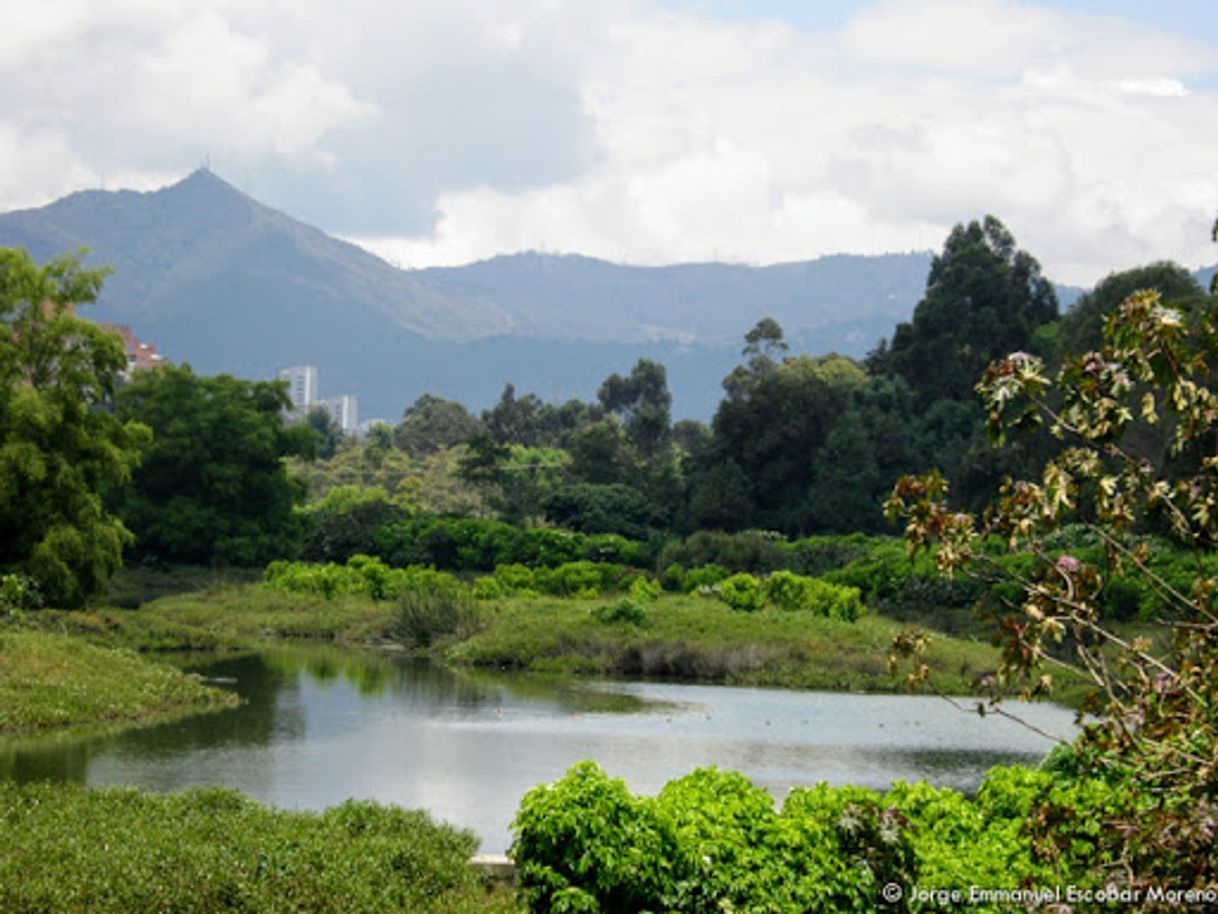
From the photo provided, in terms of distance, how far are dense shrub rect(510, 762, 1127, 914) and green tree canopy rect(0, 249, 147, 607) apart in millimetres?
23088

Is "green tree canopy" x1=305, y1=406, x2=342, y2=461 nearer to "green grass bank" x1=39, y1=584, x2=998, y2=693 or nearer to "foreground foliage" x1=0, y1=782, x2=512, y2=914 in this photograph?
"green grass bank" x1=39, y1=584, x2=998, y2=693

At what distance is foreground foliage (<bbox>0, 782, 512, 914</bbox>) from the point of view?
32.9ft

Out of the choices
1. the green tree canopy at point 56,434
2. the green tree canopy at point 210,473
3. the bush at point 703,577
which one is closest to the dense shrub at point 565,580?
the bush at point 703,577

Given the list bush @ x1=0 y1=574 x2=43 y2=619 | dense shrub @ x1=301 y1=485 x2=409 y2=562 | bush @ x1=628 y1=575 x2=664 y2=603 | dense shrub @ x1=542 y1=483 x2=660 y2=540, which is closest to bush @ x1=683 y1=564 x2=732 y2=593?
bush @ x1=628 y1=575 x2=664 y2=603

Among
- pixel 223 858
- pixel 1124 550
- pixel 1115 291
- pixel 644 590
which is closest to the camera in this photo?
pixel 1124 550

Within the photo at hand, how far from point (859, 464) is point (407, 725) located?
32.3 meters

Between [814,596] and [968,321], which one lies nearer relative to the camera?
[814,596]

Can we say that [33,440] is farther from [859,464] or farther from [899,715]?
[859,464]

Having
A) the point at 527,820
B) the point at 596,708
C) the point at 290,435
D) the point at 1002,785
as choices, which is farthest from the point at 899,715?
the point at 290,435


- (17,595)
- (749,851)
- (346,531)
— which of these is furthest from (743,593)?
(749,851)

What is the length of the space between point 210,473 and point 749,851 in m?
38.8

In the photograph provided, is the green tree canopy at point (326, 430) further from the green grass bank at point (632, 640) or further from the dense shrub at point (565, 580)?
the green grass bank at point (632, 640)

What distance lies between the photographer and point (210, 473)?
45.9m

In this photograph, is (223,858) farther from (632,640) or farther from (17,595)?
(632,640)
